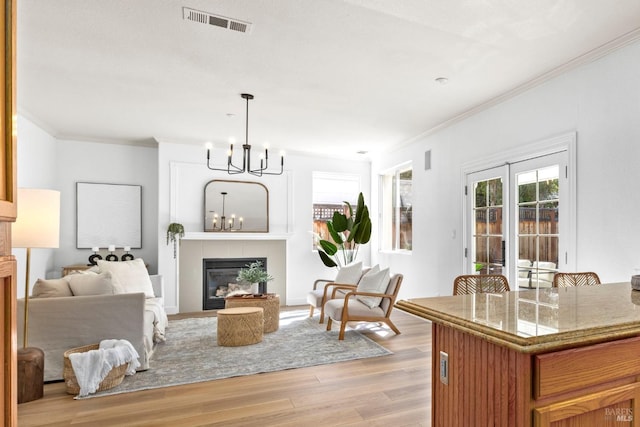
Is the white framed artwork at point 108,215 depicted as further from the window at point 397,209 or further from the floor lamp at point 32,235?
the window at point 397,209

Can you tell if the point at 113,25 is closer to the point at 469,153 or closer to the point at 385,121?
the point at 385,121

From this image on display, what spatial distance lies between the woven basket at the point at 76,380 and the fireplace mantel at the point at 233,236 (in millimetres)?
2793

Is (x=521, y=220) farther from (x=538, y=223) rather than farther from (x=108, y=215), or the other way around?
(x=108, y=215)

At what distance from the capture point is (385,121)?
4738 mm

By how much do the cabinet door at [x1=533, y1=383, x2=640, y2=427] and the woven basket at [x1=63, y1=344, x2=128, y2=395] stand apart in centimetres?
288

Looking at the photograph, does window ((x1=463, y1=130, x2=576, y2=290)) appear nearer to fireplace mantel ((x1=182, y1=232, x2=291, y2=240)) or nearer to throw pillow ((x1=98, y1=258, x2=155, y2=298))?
fireplace mantel ((x1=182, y1=232, x2=291, y2=240))

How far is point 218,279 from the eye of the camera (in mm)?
5887

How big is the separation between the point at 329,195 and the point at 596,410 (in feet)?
18.7

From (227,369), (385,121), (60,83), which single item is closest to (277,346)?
(227,369)

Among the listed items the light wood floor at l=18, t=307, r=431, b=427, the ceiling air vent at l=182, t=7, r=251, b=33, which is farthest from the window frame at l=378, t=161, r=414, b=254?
the ceiling air vent at l=182, t=7, r=251, b=33

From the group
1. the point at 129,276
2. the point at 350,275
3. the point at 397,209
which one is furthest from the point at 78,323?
the point at 397,209

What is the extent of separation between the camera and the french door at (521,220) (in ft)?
10.9

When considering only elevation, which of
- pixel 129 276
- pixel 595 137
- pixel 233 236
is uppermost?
pixel 595 137

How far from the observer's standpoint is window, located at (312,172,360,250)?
21.7ft
